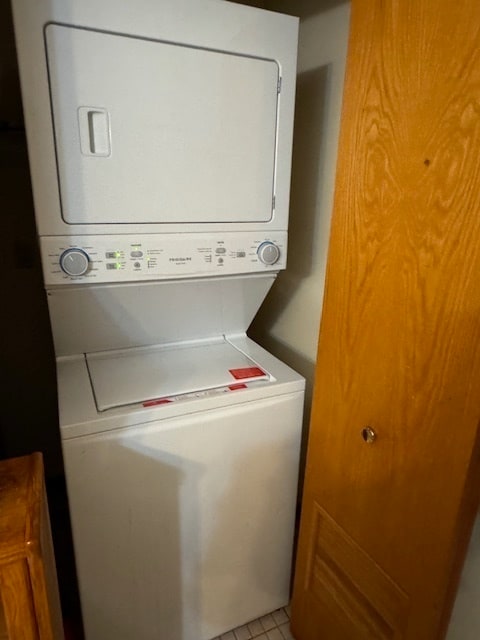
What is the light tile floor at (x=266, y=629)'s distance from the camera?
152 cm

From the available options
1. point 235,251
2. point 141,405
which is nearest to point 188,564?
point 141,405

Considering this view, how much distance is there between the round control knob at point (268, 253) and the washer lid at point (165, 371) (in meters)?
0.37

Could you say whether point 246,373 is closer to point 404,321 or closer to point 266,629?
point 404,321

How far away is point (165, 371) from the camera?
135cm

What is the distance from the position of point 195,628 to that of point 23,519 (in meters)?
1.00

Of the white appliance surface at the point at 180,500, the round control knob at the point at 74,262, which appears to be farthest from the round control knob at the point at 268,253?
the round control knob at the point at 74,262

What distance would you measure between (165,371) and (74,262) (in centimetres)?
46

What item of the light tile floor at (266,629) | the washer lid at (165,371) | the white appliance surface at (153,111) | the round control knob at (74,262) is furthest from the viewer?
the light tile floor at (266,629)

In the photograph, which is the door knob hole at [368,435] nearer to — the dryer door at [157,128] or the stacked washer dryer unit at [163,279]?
the stacked washer dryer unit at [163,279]

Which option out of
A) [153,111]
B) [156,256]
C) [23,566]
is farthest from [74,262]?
[23,566]

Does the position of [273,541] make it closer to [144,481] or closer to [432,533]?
[144,481]

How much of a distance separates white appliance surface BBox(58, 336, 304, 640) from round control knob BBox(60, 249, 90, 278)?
36 cm

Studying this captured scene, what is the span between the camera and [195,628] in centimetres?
142

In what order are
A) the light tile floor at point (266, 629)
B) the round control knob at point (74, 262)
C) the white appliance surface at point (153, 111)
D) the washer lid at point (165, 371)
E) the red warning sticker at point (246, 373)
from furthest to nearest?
1. the light tile floor at point (266, 629)
2. the red warning sticker at point (246, 373)
3. the washer lid at point (165, 371)
4. the round control knob at point (74, 262)
5. the white appliance surface at point (153, 111)
